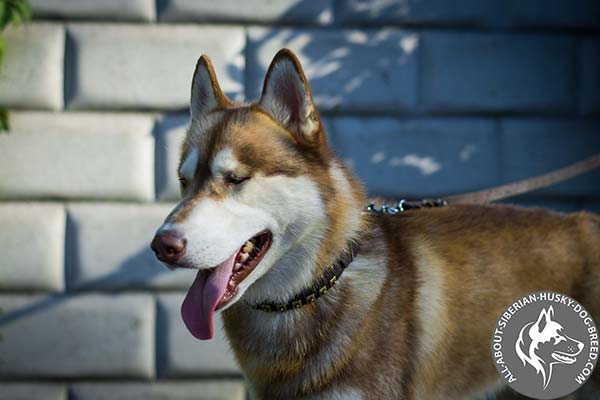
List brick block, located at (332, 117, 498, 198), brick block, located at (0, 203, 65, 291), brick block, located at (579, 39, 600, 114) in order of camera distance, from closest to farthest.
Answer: brick block, located at (0, 203, 65, 291), brick block, located at (332, 117, 498, 198), brick block, located at (579, 39, 600, 114)

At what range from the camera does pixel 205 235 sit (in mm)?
2225

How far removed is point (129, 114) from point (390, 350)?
2547 millimetres

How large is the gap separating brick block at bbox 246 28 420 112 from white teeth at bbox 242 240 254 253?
216cm

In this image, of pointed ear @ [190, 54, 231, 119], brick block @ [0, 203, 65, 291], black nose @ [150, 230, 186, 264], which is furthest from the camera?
brick block @ [0, 203, 65, 291]

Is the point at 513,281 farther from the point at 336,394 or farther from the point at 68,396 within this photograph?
the point at 68,396

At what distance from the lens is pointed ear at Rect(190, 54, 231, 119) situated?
268cm

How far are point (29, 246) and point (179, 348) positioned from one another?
1.06 meters

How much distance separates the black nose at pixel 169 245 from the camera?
85.3 inches

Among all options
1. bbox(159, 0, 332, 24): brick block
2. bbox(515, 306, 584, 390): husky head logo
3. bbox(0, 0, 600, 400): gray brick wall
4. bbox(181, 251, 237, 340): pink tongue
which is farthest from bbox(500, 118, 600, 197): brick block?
bbox(181, 251, 237, 340): pink tongue

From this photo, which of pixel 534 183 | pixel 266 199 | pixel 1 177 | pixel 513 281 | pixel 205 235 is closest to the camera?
pixel 205 235

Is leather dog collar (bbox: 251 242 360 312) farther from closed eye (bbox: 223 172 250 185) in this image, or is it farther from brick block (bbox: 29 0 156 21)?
brick block (bbox: 29 0 156 21)

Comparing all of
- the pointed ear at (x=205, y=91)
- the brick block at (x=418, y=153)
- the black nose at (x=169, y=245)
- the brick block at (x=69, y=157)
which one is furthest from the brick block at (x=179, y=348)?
the black nose at (x=169, y=245)

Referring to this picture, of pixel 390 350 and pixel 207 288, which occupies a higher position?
pixel 207 288

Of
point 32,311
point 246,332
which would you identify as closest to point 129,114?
point 32,311
